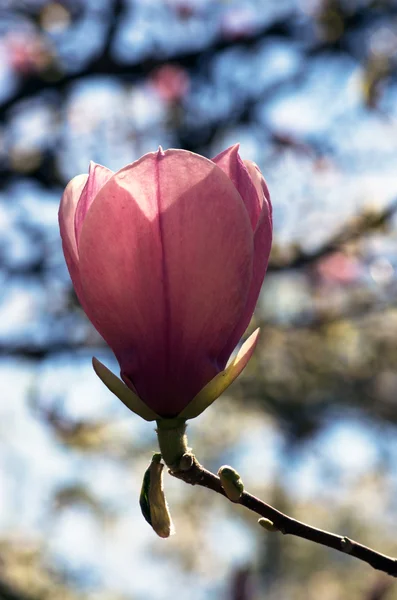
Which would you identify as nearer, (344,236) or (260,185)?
(260,185)

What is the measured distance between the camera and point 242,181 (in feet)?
2.26

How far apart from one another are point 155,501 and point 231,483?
0.26ft

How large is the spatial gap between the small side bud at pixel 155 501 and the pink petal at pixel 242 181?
0.76ft

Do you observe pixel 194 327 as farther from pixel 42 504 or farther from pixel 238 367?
pixel 42 504

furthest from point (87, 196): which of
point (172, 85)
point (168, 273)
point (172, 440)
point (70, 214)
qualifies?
point (172, 85)

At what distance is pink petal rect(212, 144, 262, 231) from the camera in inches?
27.1

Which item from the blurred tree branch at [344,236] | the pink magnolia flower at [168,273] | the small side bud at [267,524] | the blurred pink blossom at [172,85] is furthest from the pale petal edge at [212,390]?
the blurred pink blossom at [172,85]

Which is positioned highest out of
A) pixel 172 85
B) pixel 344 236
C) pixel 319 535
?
pixel 172 85

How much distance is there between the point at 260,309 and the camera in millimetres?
3633

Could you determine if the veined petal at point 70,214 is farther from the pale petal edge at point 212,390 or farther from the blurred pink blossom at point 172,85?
the blurred pink blossom at point 172,85

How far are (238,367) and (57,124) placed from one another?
2716mm

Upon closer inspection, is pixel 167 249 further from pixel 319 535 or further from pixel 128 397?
pixel 319 535

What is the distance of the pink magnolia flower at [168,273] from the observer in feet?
2.06

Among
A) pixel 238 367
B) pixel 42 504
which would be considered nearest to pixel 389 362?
pixel 42 504
